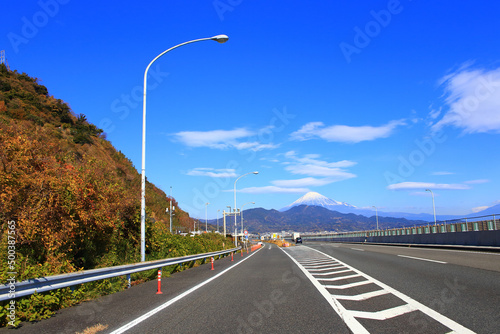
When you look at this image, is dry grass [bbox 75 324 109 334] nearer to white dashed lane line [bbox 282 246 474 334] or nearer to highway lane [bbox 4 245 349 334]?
highway lane [bbox 4 245 349 334]

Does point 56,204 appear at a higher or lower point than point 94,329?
higher

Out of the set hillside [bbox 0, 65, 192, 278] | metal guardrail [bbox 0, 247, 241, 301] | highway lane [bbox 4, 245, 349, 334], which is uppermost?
hillside [bbox 0, 65, 192, 278]

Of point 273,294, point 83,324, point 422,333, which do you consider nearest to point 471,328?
point 422,333

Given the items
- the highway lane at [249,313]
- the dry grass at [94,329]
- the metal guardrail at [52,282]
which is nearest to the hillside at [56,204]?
the metal guardrail at [52,282]

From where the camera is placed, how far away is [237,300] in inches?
360

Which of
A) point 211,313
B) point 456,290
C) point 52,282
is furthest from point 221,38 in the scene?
point 456,290

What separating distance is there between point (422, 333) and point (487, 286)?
4.77 m

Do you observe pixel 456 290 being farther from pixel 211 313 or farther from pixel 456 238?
pixel 456 238

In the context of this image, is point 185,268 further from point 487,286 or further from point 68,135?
point 68,135

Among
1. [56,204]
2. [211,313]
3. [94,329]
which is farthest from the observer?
[56,204]

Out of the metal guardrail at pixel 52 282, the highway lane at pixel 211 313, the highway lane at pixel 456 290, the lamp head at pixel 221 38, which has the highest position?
the lamp head at pixel 221 38

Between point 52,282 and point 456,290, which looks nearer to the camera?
point 52,282

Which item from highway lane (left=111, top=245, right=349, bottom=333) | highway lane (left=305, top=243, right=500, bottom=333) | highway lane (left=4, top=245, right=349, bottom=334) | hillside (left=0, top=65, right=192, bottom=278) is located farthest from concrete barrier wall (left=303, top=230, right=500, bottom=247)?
hillside (left=0, top=65, right=192, bottom=278)

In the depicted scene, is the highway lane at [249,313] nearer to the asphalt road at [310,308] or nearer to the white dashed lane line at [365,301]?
the asphalt road at [310,308]
